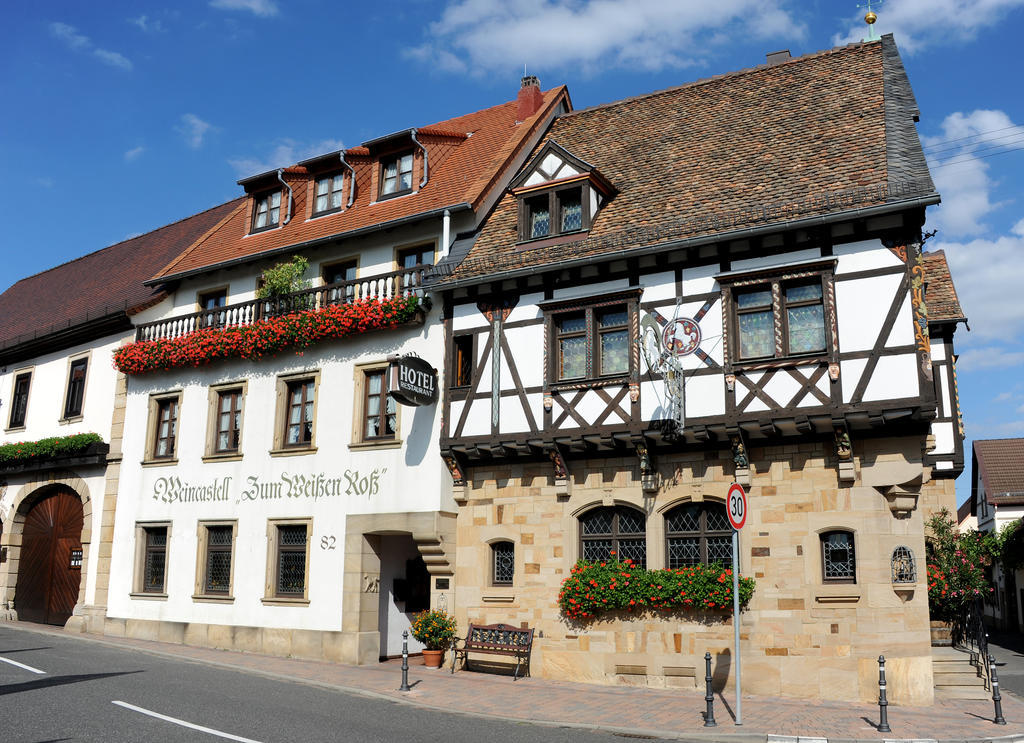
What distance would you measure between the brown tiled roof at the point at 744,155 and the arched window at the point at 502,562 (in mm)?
5205

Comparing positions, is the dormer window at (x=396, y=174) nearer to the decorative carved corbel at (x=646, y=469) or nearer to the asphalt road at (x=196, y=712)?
the decorative carved corbel at (x=646, y=469)

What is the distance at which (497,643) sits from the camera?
16641mm

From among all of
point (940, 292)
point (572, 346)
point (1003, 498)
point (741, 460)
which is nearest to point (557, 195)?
point (572, 346)

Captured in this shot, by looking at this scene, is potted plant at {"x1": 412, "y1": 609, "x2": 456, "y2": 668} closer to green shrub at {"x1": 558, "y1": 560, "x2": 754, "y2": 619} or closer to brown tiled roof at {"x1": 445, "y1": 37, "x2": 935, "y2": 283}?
green shrub at {"x1": 558, "y1": 560, "x2": 754, "y2": 619}

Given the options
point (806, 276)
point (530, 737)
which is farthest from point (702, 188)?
point (530, 737)

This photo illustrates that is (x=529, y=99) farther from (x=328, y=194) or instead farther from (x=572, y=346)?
(x=572, y=346)

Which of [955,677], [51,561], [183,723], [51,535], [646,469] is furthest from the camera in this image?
[51,535]

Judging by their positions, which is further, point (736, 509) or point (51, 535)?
point (51, 535)

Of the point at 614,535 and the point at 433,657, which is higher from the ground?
the point at 614,535

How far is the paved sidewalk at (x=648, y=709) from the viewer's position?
37.1ft

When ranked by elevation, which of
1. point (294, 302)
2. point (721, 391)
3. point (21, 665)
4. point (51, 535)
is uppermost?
point (294, 302)

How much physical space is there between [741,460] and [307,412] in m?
9.87

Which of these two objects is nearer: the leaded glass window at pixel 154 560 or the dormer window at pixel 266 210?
the leaded glass window at pixel 154 560

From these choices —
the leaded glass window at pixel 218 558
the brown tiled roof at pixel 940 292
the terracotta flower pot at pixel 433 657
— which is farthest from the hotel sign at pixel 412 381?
the brown tiled roof at pixel 940 292
